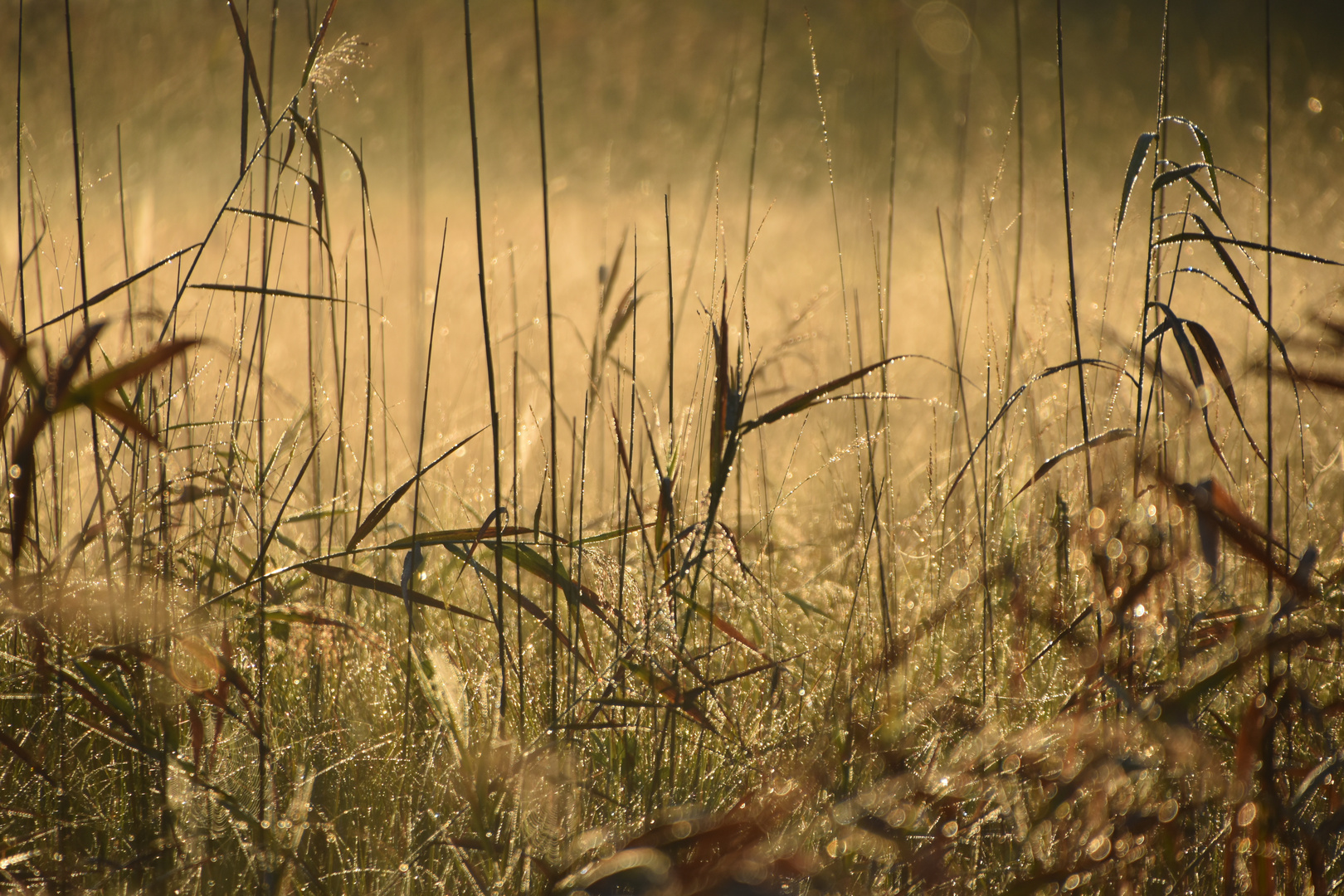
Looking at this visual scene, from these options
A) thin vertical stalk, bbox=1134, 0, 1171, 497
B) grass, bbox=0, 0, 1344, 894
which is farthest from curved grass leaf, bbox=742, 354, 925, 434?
thin vertical stalk, bbox=1134, 0, 1171, 497

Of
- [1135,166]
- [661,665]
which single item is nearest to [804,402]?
[661,665]

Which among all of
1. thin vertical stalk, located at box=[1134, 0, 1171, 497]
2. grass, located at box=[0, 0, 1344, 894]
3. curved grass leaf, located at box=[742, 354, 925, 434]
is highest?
thin vertical stalk, located at box=[1134, 0, 1171, 497]

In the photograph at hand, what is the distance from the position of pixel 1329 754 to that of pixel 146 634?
0.95m

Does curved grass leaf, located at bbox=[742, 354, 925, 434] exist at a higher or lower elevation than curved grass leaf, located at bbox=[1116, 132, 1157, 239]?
lower

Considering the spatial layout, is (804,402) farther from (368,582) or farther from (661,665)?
(368,582)

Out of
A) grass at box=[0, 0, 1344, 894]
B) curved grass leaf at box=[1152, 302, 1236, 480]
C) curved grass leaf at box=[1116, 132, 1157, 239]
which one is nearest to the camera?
grass at box=[0, 0, 1344, 894]

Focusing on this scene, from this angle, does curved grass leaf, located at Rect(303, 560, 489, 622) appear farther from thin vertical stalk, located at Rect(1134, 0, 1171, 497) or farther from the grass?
thin vertical stalk, located at Rect(1134, 0, 1171, 497)

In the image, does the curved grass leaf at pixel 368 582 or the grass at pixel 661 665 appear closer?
the grass at pixel 661 665

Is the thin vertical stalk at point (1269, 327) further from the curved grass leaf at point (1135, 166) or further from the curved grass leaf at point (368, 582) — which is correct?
the curved grass leaf at point (368, 582)

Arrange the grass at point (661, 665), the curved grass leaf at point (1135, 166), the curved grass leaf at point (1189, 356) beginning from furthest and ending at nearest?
the curved grass leaf at point (1135, 166)
the curved grass leaf at point (1189, 356)
the grass at point (661, 665)

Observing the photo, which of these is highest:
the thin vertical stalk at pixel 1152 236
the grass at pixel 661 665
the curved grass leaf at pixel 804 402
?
the thin vertical stalk at pixel 1152 236

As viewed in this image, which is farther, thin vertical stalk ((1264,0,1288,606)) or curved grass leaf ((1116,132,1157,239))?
curved grass leaf ((1116,132,1157,239))

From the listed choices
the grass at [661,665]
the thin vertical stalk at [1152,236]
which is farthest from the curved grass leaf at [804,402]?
the thin vertical stalk at [1152,236]

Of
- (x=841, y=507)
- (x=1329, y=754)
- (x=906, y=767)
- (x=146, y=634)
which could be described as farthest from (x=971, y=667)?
(x=146, y=634)
